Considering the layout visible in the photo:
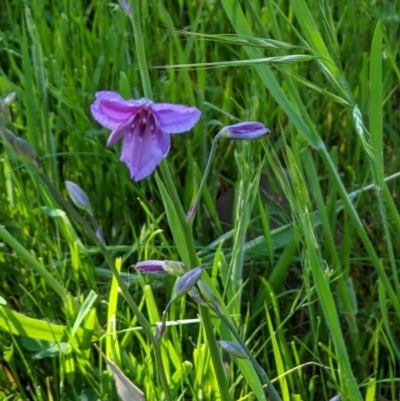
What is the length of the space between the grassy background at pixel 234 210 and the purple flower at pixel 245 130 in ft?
0.13

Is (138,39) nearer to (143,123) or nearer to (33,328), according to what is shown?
(143,123)

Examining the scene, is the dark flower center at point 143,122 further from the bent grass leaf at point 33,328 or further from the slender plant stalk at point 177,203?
the bent grass leaf at point 33,328

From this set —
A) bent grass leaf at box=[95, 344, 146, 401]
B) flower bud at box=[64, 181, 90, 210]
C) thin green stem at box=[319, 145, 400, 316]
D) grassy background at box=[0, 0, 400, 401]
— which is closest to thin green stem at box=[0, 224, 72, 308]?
grassy background at box=[0, 0, 400, 401]

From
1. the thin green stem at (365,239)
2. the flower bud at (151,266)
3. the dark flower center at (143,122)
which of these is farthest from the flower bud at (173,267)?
the thin green stem at (365,239)

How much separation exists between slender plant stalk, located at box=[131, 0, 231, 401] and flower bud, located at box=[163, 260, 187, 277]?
0.13 feet

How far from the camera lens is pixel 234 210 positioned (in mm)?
1331

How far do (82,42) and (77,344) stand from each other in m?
0.82

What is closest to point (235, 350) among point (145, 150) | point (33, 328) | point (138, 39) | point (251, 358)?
point (251, 358)

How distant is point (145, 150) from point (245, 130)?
0.42ft

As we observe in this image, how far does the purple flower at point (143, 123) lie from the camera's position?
0.77 m

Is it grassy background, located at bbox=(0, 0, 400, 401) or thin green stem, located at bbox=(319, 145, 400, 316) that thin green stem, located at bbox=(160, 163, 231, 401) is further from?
thin green stem, located at bbox=(319, 145, 400, 316)

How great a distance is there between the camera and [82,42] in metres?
1.70

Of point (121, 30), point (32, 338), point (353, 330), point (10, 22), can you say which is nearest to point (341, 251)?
point (353, 330)

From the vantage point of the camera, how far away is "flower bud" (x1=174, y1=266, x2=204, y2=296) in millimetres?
759
